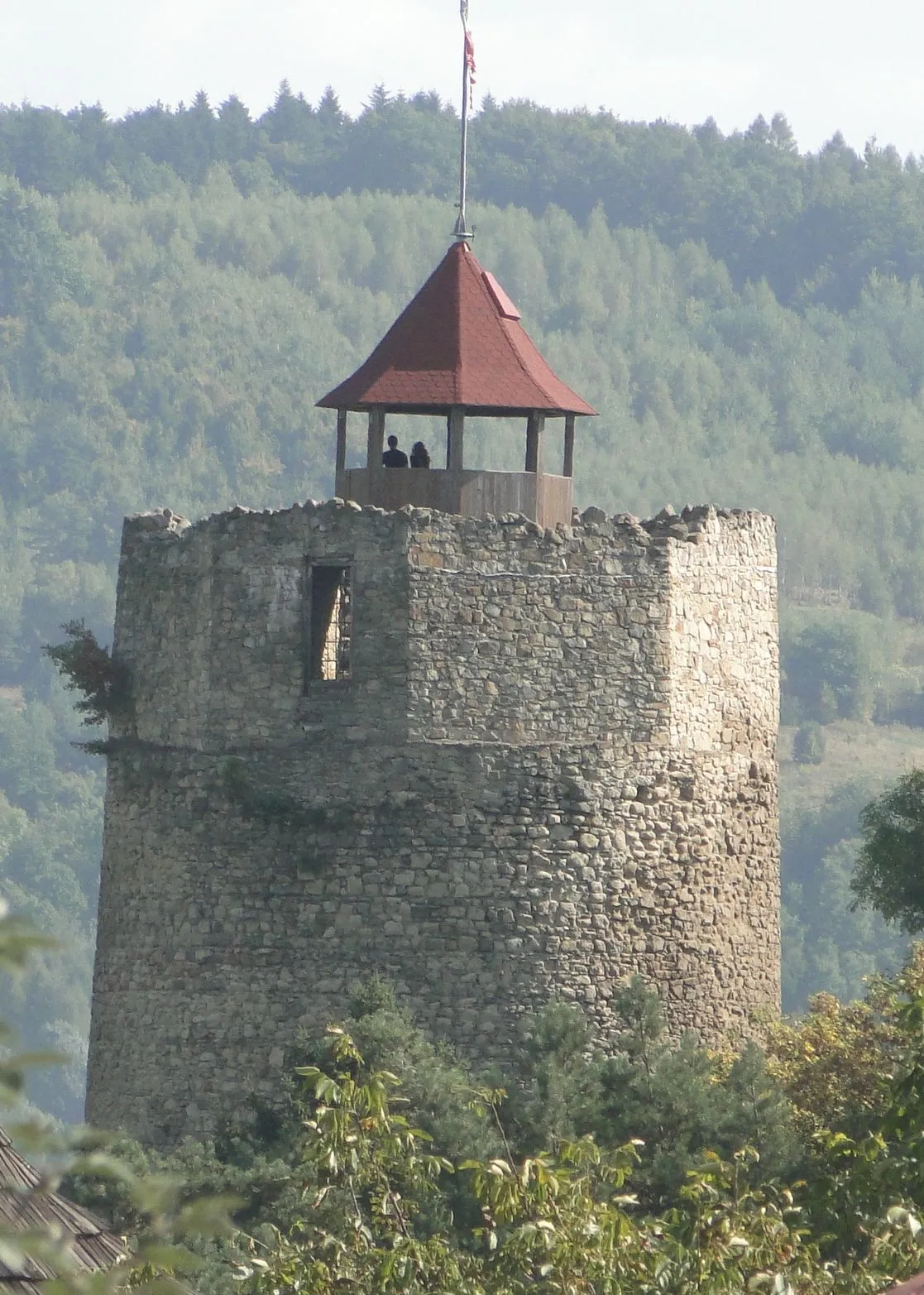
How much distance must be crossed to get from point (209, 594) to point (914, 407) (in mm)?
100270

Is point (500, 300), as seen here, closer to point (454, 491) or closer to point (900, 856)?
point (454, 491)

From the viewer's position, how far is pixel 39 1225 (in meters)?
11.8

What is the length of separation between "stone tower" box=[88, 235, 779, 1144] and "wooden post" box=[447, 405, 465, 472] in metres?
0.93

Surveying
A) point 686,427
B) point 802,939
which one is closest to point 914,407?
point 686,427

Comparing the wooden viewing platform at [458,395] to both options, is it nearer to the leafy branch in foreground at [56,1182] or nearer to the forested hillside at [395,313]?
the leafy branch in foreground at [56,1182]

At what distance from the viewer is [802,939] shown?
67.8 m

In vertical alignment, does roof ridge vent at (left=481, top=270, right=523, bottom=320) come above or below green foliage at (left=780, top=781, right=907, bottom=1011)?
above

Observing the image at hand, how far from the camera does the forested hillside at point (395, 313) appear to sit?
96000 mm

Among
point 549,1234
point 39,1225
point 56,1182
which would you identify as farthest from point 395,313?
point 56,1182

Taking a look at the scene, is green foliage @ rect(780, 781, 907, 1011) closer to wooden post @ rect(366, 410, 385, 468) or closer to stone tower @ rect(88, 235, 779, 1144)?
wooden post @ rect(366, 410, 385, 468)

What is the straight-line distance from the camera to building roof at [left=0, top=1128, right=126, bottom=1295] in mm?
10969

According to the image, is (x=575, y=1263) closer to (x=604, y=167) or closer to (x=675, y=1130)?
(x=675, y=1130)

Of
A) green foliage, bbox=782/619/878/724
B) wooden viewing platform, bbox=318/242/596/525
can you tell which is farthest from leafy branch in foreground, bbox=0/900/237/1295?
green foliage, bbox=782/619/878/724

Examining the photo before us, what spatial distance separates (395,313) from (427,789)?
98133 mm
